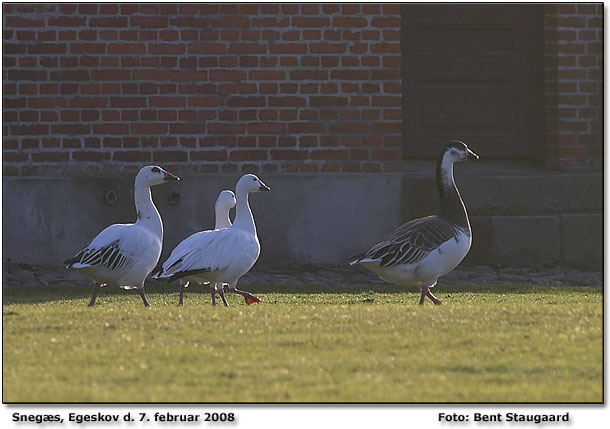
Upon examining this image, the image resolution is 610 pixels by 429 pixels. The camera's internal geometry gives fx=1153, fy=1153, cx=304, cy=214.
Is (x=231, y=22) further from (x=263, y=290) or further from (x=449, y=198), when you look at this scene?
(x=449, y=198)

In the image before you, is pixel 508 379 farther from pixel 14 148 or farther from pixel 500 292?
pixel 14 148

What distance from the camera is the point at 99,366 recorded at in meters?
5.86

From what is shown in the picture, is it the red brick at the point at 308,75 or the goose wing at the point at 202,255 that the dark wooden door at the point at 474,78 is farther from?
the goose wing at the point at 202,255

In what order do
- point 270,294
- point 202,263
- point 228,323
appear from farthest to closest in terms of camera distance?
point 270,294, point 202,263, point 228,323

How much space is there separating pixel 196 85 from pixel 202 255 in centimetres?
400

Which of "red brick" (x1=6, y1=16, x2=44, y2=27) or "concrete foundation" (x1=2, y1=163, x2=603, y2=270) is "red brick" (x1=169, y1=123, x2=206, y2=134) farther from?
"red brick" (x1=6, y1=16, x2=44, y2=27)

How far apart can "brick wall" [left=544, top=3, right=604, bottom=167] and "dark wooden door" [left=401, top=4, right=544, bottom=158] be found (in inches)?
16.1

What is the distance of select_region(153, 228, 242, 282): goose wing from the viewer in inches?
340

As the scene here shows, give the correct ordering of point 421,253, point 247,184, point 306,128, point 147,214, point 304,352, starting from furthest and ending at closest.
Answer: point 306,128 < point 247,184 < point 147,214 < point 421,253 < point 304,352

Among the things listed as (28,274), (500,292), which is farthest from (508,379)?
(28,274)

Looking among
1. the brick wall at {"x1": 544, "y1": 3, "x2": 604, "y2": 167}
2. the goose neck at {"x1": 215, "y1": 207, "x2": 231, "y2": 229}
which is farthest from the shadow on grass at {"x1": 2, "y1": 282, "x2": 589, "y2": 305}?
the brick wall at {"x1": 544, "y1": 3, "x2": 604, "y2": 167}

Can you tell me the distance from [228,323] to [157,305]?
6.29 ft

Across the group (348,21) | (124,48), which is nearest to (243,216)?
(124,48)

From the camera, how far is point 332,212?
12336 mm
